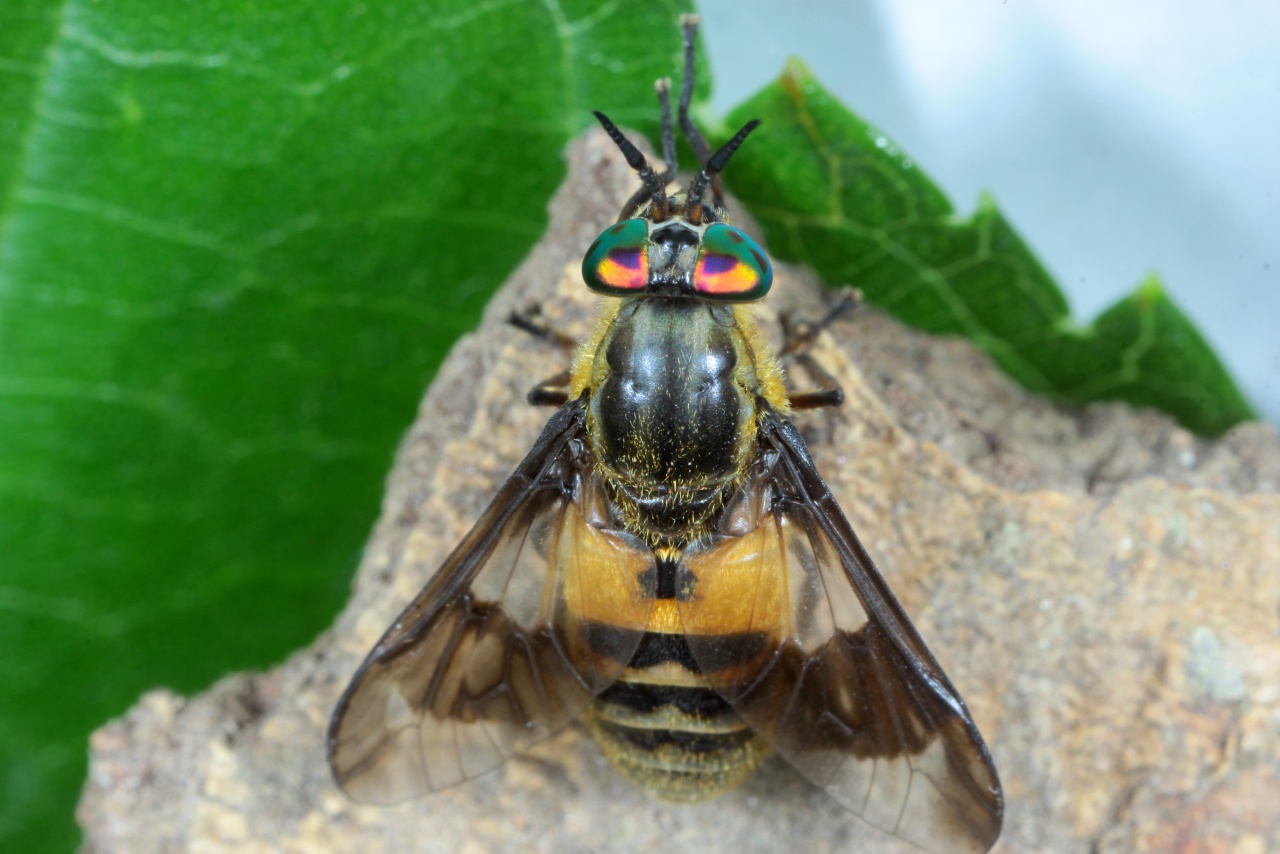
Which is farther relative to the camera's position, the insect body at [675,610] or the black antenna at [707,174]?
the black antenna at [707,174]

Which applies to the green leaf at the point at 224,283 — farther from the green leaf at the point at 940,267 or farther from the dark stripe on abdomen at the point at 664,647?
the dark stripe on abdomen at the point at 664,647

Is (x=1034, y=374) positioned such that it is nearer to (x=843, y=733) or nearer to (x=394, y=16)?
(x=843, y=733)

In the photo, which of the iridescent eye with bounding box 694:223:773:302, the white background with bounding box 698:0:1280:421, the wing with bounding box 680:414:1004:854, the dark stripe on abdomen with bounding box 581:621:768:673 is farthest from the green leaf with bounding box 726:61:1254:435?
the dark stripe on abdomen with bounding box 581:621:768:673

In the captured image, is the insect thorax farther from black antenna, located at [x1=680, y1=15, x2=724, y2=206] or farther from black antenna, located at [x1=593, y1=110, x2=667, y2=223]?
black antenna, located at [x1=680, y1=15, x2=724, y2=206]

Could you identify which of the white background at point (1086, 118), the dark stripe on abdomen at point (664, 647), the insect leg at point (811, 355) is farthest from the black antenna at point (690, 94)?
the dark stripe on abdomen at point (664, 647)

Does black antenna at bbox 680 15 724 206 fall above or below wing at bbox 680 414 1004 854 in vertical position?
above

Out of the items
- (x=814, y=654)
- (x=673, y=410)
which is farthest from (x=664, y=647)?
(x=673, y=410)
